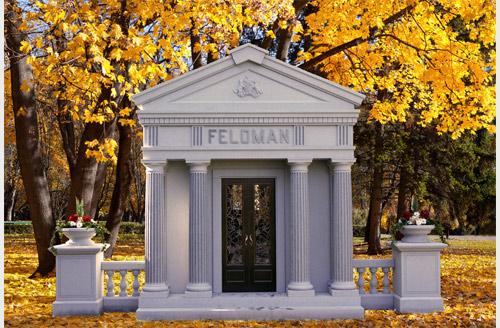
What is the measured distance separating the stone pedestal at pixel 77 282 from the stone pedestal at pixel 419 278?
18.2ft

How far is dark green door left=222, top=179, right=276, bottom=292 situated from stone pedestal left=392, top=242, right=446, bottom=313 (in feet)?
7.79

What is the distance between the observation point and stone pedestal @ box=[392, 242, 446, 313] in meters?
10.3

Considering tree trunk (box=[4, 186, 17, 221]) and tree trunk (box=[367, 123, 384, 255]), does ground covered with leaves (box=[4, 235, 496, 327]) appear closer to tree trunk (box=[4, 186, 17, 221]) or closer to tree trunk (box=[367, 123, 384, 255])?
tree trunk (box=[367, 123, 384, 255])

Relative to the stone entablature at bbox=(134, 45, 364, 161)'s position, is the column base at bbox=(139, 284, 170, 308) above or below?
below

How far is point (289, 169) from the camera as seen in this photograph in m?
10.4

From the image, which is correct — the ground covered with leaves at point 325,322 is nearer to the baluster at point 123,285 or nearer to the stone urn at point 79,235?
the baluster at point 123,285

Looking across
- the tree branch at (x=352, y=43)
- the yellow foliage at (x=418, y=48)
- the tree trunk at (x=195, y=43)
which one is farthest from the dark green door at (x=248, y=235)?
the yellow foliage at (x=418, y=48)

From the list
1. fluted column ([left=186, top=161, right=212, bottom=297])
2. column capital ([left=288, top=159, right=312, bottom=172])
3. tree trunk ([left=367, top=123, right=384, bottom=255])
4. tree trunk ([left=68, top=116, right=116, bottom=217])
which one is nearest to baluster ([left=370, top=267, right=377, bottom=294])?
column capital ([left=288, top=159, right=312, bottom=172])

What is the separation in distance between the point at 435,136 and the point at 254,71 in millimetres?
13629

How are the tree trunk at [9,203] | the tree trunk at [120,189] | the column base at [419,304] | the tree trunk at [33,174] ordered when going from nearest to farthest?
the column base at [419,304], the tree trunk at [33,174], the tree trunk at [120,189], the tree trunk at [9,203]

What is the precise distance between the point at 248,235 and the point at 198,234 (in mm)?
1030

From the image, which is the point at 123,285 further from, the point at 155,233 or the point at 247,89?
the point at 247,89

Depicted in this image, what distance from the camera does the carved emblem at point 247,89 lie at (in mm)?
10195

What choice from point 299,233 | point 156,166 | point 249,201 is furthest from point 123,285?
point 299,233
